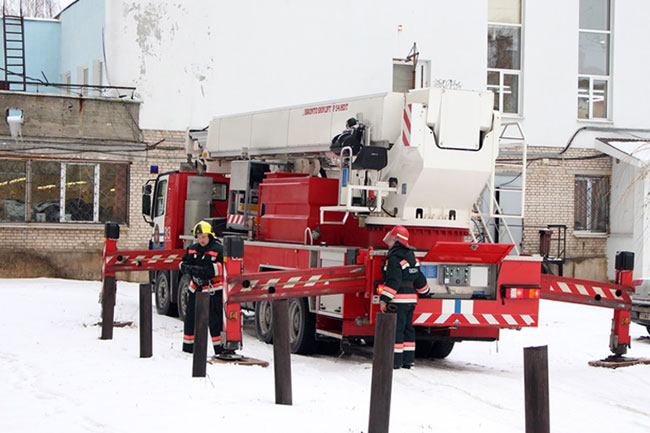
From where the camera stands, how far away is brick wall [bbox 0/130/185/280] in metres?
24.3

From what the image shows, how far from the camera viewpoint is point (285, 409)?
28.5 feet

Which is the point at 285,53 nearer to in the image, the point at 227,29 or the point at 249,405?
the point at 227,29

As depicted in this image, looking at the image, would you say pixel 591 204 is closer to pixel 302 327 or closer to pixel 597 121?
pixel 597 121

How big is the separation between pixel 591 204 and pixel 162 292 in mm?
14087

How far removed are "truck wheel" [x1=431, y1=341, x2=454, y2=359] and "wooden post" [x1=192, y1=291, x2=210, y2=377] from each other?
14.7ft

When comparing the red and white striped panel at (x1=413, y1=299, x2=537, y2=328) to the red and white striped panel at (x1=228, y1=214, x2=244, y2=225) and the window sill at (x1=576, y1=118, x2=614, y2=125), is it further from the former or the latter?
the window sill at (x1=576, y1=118, x2=614, y2=125)

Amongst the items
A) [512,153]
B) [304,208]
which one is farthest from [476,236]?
[512,153]

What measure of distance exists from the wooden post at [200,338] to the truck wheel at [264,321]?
404 centimetres

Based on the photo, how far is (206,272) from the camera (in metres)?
12.4

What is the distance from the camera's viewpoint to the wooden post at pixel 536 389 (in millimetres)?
7152

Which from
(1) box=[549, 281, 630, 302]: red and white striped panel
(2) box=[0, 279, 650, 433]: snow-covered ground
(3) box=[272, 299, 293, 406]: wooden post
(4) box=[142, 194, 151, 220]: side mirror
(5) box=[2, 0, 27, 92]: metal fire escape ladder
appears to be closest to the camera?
(2) box=[0, 279, 650, 433]: snow-covered ground

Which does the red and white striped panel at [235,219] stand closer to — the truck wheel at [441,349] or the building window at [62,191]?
the truck wheel at [441,349]

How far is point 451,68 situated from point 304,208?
1442 centimetres

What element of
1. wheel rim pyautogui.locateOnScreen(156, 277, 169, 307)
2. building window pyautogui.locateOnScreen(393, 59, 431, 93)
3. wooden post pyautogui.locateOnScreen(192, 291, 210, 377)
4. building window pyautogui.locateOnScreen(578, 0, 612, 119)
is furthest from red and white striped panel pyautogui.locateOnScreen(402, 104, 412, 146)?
building window pyautogui.locateOnScreen(578, 0, 612, 119)
